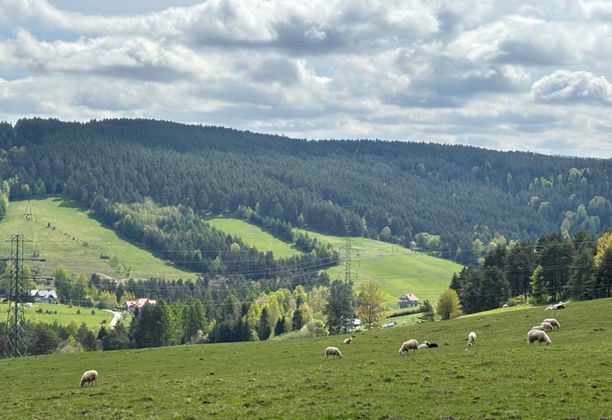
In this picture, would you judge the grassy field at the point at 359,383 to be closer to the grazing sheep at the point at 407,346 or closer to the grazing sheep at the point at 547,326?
the grazing sheep at the point at 407,346

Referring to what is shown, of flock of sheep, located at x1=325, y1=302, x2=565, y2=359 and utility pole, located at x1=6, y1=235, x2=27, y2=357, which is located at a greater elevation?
flock of sheep, located at x1=325, y1=302, x2=565, y2=359

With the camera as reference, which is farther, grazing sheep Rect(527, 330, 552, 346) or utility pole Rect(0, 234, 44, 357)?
utility pole Rect(0, 234, 44, 357)

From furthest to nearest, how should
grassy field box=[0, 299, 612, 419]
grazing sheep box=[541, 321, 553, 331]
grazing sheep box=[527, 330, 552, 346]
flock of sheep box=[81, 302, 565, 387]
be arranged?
grazing sheep box=[541, 321, 553, 331] < grazing sheep box=[527, 330, 552, 346] < flock of sheep box=[81, 302, 565, 387] < grassy field box=[0, 299, 612, 419]

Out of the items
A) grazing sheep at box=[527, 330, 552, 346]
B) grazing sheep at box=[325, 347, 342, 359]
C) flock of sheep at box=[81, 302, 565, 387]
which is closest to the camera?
flock of sheep at box=[81, 302, 565, 387]

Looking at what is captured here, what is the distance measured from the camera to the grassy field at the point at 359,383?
122 feet

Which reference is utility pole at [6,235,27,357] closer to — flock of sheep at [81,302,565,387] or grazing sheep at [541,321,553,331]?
flock of sheep at [81,302,565,387]

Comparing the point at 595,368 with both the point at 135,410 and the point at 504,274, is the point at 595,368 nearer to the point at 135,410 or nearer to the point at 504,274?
the point at 135,410

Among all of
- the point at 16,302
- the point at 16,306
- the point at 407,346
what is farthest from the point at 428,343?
the point at 16,306

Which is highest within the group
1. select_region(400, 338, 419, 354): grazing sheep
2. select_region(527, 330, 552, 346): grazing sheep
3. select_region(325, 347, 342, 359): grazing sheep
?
select_region(527, 330, 552, 346): grazing sheep

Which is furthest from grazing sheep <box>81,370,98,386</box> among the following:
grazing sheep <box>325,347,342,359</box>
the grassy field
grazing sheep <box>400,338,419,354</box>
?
grazing sheep <box>400,338,419,354</box>

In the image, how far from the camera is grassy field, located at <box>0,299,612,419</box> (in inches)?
1463

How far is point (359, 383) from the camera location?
146ft

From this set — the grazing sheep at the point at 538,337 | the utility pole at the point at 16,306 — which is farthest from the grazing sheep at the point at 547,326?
the utility pole at the point at 16,306

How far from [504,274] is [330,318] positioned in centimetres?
3277
